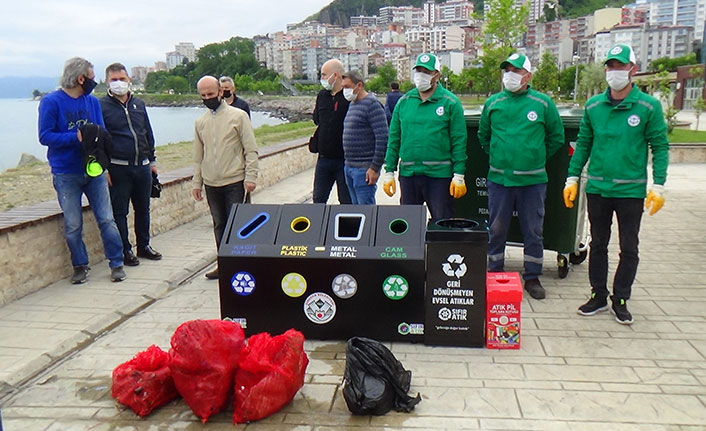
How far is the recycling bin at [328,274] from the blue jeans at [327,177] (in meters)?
2.20

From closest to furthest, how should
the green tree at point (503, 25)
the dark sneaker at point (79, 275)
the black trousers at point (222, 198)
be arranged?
the dark sneaker at point (79, 275) < the black trousers at point (222, 198) < the green tree at point (503, 25)

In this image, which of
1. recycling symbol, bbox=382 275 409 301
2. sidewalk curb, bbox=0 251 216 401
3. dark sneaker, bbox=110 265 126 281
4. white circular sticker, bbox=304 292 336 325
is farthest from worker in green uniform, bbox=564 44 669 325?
dark sneaker, bbox=110 265 126 281

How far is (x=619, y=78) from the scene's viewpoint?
421 centimetres

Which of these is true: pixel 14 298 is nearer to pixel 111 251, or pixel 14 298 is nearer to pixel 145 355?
pixel 111 251

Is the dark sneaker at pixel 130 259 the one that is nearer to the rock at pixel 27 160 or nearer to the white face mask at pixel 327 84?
the white face mask at pixel 327 84

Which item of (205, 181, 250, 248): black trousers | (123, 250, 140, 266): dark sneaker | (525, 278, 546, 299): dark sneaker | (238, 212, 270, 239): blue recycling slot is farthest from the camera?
(123, 250, 140, 266): dark sneaker

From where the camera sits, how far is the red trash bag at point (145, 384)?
327cm

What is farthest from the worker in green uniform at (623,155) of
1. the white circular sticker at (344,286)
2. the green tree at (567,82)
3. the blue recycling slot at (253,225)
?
the green tree at (567,82)

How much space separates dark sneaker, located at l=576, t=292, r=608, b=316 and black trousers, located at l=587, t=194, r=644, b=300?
0.12ft

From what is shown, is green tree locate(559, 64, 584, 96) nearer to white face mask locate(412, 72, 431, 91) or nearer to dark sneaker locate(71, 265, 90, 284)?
white face mask locate(412, 72, 431, 91)

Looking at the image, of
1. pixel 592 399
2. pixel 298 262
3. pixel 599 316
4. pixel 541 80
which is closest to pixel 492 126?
pixel 599 316

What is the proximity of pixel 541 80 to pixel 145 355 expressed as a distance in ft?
161

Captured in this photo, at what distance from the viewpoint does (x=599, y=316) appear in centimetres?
464

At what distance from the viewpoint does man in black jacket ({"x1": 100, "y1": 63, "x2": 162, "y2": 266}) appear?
19.6 ft
